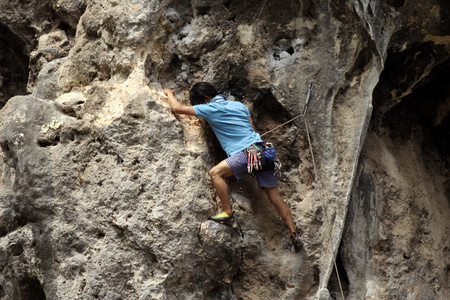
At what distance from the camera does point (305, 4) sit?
5676 millimetres

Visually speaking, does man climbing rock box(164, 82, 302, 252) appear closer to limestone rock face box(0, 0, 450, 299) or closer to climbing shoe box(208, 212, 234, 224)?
climbing shoe box(208, 212, 234, 224)

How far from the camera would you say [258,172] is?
210 inches

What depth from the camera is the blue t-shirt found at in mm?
5214

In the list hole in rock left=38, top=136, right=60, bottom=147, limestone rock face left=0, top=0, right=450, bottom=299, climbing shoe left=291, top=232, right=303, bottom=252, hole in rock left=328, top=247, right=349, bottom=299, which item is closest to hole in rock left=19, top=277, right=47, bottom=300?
limestone rock face left=0, top=0, right=450, bottom=299

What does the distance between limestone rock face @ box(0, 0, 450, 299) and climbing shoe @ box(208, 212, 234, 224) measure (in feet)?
0.17

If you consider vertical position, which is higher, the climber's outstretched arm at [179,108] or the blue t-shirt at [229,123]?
the climber's outstretched arm at [179,108]

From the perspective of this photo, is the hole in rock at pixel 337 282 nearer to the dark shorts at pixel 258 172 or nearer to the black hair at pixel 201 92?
the dark shorts at pixel 258 172

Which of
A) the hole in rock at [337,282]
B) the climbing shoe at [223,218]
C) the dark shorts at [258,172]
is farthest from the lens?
the hole in rock at [337,282]

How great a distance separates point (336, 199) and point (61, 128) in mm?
2416

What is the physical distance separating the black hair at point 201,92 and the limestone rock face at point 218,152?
20cm

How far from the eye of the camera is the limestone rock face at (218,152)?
495cm

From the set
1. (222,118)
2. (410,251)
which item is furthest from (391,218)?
(222,118)

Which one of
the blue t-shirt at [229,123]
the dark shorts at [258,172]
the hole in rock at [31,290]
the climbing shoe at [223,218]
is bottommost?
the hole in rock at [31,290]

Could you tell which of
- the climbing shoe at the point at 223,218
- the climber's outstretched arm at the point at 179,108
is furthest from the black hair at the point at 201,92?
the climbing shoe at the point at 223,218
